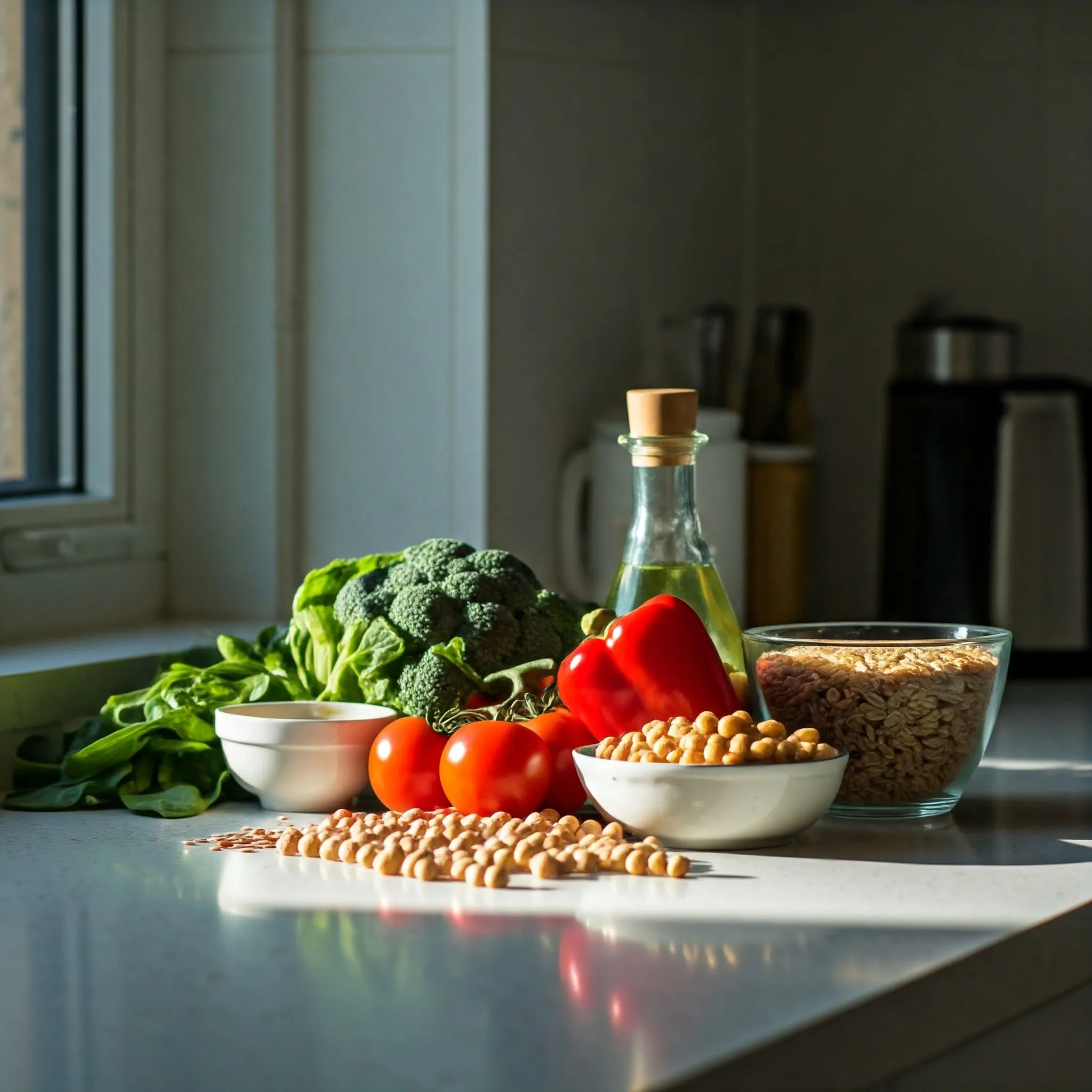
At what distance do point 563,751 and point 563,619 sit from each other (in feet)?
0.54

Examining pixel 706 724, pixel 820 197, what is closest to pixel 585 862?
pixel 706 724

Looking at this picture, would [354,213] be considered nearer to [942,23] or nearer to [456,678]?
[456,678]

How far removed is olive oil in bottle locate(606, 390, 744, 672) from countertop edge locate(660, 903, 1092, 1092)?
36 centimetres

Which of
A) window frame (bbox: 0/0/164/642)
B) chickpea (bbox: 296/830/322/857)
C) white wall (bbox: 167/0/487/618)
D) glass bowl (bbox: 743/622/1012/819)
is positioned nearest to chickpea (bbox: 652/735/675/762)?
glass bowl (bbox: 743/622/1012/819)

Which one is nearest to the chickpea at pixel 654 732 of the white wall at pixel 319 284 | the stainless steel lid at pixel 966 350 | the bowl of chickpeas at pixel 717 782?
the bowl of chickpeas at pixel 717 782

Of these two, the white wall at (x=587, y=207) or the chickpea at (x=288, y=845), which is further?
the white wall at (x=587, y=207)

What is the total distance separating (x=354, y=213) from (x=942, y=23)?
32.4 inches

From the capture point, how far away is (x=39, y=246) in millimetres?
1641

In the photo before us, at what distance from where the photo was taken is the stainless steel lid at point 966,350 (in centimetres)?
187

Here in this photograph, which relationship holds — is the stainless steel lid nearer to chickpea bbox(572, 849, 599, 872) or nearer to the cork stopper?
the cork stopper

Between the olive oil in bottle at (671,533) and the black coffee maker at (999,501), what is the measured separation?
0.70 metres

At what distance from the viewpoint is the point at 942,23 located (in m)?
2.02

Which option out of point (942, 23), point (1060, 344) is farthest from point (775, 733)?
point (942, 23)

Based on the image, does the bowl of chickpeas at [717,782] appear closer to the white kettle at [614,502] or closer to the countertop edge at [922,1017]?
the countertop edge at [922,1017]
